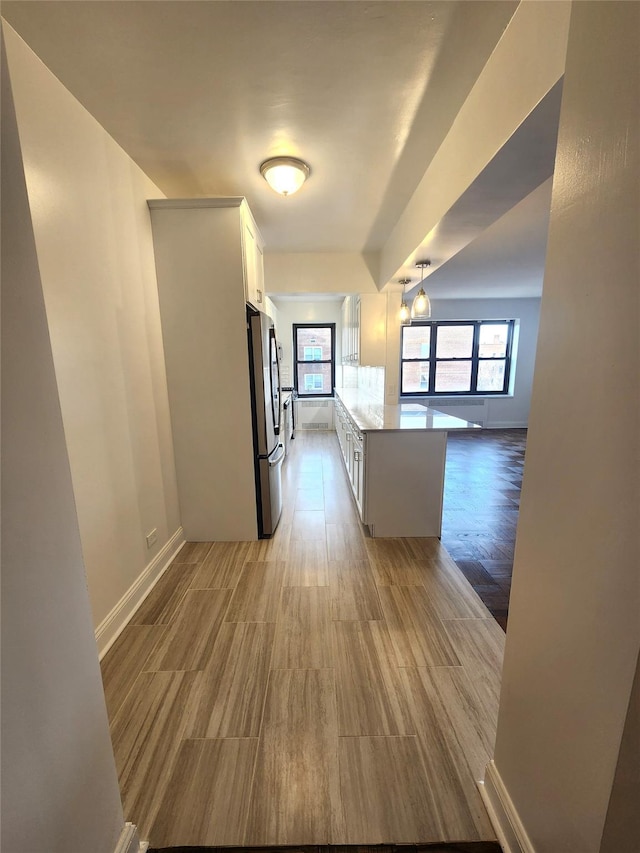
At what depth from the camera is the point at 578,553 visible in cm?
74

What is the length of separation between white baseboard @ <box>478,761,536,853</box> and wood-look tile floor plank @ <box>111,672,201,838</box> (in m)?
1.11

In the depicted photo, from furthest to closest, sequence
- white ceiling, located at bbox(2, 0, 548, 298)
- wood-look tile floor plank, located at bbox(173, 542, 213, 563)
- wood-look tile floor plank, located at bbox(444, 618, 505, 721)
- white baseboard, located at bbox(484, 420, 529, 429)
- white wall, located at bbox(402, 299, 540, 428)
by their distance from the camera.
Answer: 1. white baseboard, located at bbox(484, 420, 529, 429)
2. white wall, located at bbox(402, 299, 540, 428)
3. wood-look tile floor plank, located at bbox(173, 542, 213, 563)
4. wood-look tile floor plank, located at bbox(444, 618, 505, 721)
5. white ceiling, located at bbox(2, 0, 548, 298)

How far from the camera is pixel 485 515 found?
3.26 metres

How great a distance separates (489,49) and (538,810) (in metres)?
2.62

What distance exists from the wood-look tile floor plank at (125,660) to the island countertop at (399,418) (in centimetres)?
192

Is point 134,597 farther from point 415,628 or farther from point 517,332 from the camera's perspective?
point 517,332

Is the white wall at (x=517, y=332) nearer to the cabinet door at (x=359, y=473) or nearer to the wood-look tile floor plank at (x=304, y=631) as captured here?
the cabinet door at (x=359, y=473)

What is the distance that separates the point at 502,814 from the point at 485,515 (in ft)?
8.17

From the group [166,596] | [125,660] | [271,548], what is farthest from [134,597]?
[271,548]

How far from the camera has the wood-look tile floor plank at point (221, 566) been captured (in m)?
2.27

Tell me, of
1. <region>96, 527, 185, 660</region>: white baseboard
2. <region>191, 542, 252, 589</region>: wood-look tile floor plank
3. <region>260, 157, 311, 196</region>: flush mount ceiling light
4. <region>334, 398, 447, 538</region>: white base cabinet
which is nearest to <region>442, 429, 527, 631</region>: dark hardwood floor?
<region>334, 398, 447, 538</region>: white base cabinet

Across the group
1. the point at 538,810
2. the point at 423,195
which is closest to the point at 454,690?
the point at 538,810

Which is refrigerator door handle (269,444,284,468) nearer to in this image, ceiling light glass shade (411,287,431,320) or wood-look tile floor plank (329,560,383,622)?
wood-look tile floor plank (329,560,383,622)

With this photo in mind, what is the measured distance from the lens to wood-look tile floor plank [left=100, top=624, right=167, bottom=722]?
4.92ft
